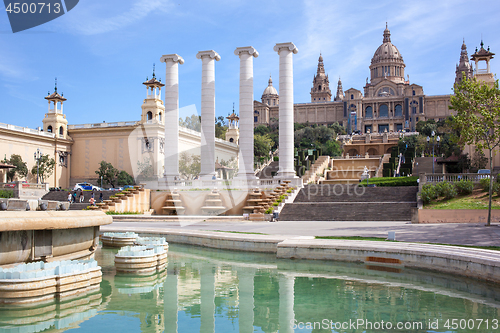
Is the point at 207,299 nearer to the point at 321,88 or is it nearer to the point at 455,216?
the point at 455,216

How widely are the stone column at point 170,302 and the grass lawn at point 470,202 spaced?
19.4 m

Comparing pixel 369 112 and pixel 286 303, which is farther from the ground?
pixel 369 112

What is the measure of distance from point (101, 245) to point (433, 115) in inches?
5574

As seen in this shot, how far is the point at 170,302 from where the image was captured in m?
10.1

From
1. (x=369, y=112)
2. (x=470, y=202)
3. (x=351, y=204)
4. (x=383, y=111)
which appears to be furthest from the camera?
(x=369, y=112)

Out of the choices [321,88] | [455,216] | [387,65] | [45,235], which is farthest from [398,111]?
[45,235]

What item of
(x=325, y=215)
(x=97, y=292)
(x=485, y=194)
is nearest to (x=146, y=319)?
(x=97, y=292)

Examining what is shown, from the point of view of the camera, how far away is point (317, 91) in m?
188

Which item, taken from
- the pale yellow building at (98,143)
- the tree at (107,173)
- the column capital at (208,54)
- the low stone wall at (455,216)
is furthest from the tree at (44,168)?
the low stone wall at (455,216)

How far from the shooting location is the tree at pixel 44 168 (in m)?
60.7

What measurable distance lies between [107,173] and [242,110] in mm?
31721

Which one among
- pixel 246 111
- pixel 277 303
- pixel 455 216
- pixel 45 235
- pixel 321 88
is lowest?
pixel 277 303

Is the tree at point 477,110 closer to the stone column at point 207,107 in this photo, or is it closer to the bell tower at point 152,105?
the stone column at point 207,107

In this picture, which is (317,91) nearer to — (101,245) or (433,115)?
(433,115)
